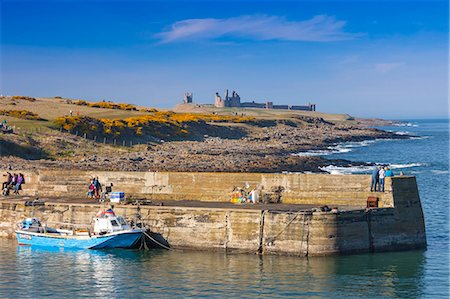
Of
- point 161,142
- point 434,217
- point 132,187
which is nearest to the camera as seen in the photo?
point 132,187

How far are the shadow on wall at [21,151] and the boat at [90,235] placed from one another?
96.5 ft

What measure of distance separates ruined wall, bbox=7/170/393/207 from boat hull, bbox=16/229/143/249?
13.6 feet

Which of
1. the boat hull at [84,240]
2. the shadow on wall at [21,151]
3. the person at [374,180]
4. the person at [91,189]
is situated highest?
the shadow on wall at [21,151]

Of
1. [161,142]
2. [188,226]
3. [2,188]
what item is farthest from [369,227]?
[161,142]

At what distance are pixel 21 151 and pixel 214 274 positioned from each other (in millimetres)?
39301

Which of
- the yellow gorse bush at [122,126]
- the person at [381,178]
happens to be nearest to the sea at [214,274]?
the person at [381,178]

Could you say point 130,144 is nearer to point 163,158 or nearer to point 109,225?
point 163,158

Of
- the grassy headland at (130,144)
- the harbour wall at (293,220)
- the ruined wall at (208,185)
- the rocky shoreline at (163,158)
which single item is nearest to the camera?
the harbour wall at (293,220)

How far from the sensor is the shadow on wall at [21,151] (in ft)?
194

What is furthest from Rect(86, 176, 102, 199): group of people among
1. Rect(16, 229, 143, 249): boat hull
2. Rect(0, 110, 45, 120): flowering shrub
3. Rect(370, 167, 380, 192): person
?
Rect(0, 110, 45, 120): flowering shrub

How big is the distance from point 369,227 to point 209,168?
113ft

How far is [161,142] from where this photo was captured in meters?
84.8

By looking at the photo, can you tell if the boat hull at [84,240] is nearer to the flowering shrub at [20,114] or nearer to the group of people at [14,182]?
the group of people at [14,182]

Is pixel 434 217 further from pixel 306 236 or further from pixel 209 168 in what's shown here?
pixel 209 168
